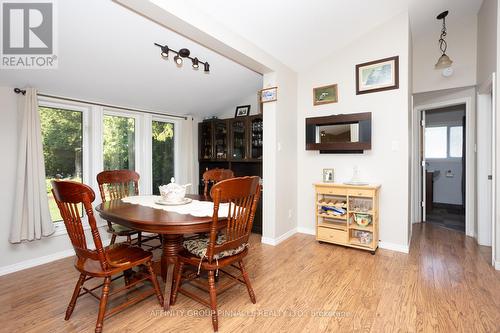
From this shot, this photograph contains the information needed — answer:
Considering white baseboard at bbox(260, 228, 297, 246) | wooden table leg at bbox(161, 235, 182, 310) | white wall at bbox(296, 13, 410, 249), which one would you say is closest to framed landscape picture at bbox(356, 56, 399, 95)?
white wall at bbox(296, 13, 410, 249)

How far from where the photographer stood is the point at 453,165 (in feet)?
18.8

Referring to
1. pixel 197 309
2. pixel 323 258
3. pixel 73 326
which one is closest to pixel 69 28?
pixel 73 326

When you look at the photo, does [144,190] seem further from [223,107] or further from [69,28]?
[69,28]

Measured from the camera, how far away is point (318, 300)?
206cm

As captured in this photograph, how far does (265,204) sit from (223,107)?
209 cm

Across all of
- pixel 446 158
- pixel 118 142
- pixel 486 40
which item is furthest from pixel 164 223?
pixel 446 158

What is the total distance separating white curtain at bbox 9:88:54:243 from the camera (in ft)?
8.48

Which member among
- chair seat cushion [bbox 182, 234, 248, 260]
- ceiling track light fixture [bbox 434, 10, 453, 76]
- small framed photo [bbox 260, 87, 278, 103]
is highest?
ceiling track light fixture [bbox 434, 10, 453, 76]

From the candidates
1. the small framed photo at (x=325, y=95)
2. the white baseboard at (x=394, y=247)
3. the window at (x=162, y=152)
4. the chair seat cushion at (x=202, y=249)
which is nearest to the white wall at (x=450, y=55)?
the small framed photo at (x=325, y=95)

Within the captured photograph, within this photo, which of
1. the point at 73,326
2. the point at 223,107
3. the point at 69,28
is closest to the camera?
the point at 73,326

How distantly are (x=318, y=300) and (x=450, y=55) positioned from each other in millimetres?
3903

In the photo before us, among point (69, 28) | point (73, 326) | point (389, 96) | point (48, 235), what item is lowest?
point (73, 326)

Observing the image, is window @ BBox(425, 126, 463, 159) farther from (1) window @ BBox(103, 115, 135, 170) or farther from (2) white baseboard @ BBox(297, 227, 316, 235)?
(1) window @ BBox(103, 115, 135, 170)

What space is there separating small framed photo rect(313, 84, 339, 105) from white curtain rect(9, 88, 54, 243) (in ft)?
11.0
